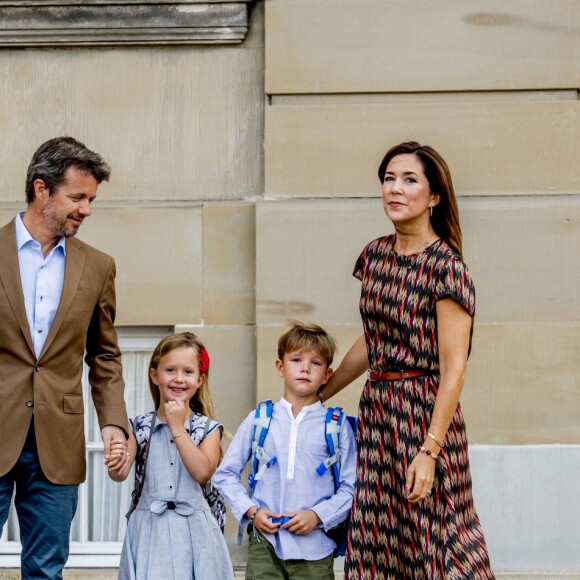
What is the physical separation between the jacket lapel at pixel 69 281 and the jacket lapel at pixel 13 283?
0.09 meters

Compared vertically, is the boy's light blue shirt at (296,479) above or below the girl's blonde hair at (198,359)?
below

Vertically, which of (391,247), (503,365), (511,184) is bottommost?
(503,365)

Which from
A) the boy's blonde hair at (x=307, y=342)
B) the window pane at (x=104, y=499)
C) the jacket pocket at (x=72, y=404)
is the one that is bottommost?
the window pane at (x=104, y=499)

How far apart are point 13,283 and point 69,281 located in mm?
219

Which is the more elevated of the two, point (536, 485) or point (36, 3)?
point (36, 3)

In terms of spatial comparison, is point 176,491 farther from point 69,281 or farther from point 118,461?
point 69,281

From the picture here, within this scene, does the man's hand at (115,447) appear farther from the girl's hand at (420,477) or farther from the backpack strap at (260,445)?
the girl's hand at (420,477)

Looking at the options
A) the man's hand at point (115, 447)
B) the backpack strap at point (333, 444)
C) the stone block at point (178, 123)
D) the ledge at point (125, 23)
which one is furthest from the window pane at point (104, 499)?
the ledge at point (125, 23)

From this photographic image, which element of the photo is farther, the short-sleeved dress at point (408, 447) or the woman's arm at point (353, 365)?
the woman's arm at point (353, 365)

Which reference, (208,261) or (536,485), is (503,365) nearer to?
(536,485)

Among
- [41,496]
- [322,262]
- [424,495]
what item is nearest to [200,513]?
[41,496]

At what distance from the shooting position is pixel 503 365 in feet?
19.4

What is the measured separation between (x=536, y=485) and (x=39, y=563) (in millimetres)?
2735

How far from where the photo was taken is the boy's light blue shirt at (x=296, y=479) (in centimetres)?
441
